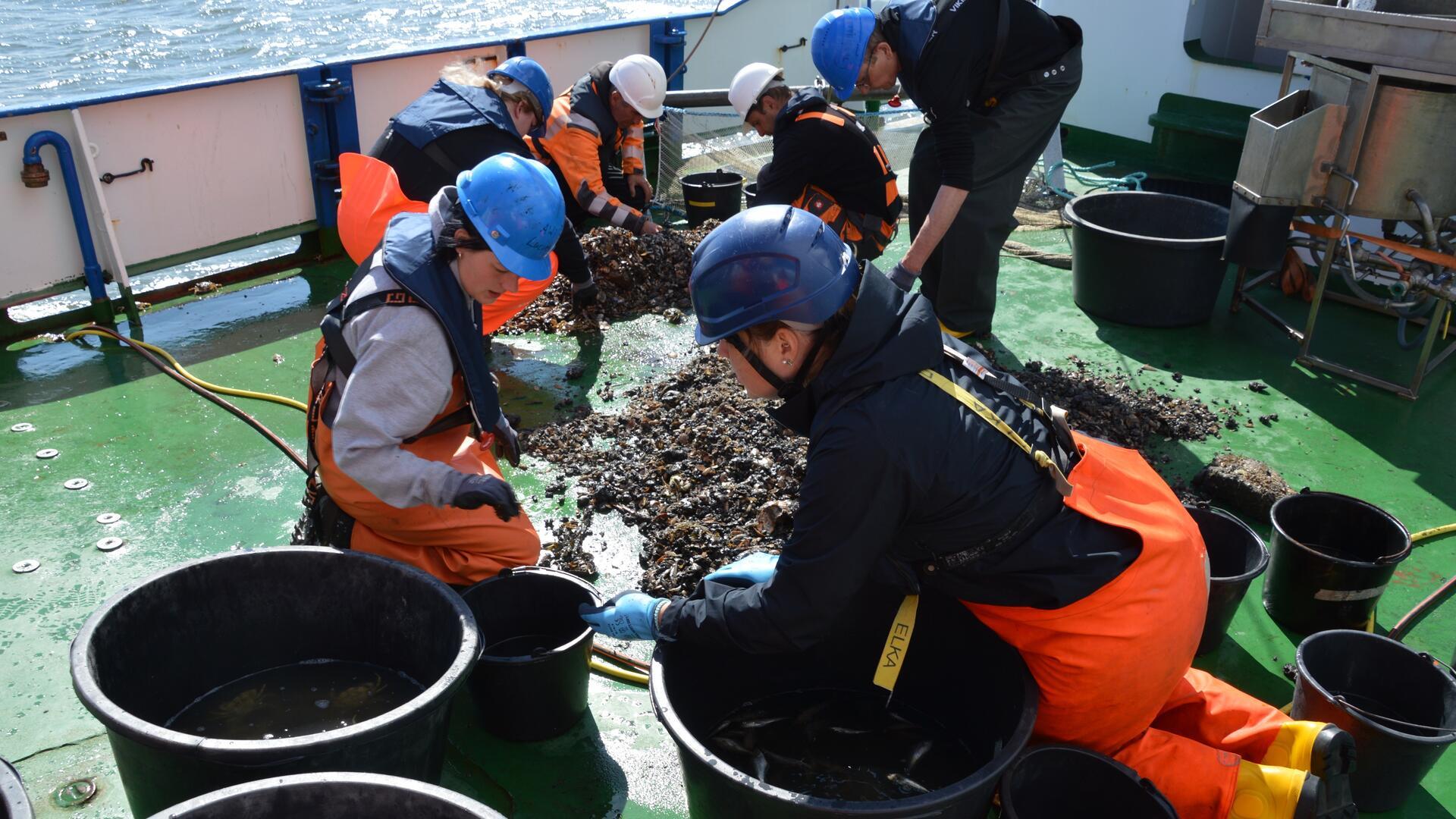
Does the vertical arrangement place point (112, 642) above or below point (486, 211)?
below

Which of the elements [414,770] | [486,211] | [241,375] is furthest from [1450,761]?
[241,375]

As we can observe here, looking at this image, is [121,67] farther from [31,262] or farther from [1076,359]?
[1076,359]

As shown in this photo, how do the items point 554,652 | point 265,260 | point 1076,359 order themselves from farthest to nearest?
point 265,260, point 1076,359, point 554,652

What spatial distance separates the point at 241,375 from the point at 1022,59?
4030mm

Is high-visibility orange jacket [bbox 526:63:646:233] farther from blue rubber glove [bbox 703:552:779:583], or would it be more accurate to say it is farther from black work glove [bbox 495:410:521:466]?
blue rubber glove [bbox 703:552:779:583]

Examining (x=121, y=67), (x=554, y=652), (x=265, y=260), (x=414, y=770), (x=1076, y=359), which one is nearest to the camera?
(x=414, y=770)

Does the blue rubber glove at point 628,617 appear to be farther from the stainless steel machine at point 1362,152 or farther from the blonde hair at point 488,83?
the stainless steel machine at point 1362,152

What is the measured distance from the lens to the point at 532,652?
3.18 m

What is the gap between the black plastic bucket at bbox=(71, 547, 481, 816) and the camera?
6.98ft

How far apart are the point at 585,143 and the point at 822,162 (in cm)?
165

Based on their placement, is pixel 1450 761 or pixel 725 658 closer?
pixel 725 658

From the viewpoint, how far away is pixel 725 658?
9.39 feet

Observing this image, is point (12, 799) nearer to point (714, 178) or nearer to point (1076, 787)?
point (1076, 787)

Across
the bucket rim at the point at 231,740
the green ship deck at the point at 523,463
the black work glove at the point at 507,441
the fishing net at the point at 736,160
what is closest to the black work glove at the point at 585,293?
the green ship deck at the point at 523,463
